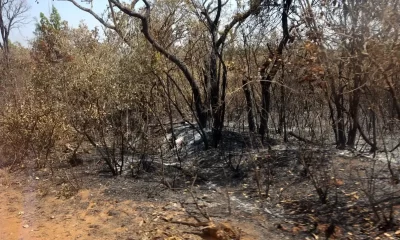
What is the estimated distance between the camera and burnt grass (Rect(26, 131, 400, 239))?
4477 mm

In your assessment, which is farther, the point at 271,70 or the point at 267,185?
the point at 271,70

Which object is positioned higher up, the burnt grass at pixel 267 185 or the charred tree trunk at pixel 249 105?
the charred tree trunk at pixel 249 105

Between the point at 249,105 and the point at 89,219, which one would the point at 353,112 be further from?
the point at 89,219

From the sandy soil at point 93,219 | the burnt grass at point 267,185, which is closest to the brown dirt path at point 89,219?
the sandy soil at point 93,219

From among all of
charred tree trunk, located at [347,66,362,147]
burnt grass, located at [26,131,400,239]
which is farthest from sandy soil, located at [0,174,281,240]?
charred tree trunk, located at [347,66,362,147]

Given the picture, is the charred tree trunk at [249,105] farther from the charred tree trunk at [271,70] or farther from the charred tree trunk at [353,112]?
the charred tree trunk at [353,112]

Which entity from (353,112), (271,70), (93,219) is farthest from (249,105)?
(93,219)

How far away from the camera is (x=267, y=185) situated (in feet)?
17.9

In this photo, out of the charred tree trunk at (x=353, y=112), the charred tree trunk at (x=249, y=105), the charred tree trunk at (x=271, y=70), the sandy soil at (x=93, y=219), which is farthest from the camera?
the charred tree trunk at (x=249, y=105)

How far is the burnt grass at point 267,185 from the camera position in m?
4.48

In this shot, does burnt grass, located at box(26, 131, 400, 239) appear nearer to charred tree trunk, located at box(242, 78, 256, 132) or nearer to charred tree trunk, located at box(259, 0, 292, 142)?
charred tree trunk, located at box(242, 78, 256, 132)

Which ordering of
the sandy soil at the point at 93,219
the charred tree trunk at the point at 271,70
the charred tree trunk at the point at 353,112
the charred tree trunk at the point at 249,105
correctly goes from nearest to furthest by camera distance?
the sandy soil at the point at 93,219, the charred tree trunk at the point at 353,112, the charred tree trunk at the point at 271,70, the charred tree trunk at the point at 249,105

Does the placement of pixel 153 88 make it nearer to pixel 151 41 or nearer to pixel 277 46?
→ pixel 151 41

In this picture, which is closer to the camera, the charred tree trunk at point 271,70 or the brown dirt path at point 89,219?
the brown dirt path at point 89,219
